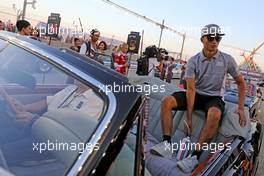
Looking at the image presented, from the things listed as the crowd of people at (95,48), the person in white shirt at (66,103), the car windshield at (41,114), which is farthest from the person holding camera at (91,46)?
the person in white shirt at (66,103)

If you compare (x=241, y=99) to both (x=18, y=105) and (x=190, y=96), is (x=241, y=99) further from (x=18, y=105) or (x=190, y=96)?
(x=18, y=105)

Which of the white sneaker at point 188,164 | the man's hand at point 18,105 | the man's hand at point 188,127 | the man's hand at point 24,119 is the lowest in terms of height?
the white sneaker at point 188,164

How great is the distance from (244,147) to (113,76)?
201 centimetres

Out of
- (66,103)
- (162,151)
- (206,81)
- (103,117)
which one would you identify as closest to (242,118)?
(206,81)

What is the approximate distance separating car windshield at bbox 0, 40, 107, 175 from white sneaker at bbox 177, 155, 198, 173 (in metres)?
1.32

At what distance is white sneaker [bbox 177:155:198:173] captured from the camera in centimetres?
249

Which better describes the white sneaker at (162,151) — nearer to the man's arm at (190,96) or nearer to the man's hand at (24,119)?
the man's arm at (190,96)

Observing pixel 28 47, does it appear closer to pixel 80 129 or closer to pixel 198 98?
pixel 80 129

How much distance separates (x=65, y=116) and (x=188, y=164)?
144 centimetres

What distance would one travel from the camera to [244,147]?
9.72 ft

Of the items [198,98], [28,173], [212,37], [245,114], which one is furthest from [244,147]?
[28,173]

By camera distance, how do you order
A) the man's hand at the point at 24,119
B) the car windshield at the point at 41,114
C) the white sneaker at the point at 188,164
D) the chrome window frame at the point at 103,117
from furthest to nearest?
the white sneaker at the point at 188,164, the man's hand at the point at 24,119, the car windshield at the point at 41,114, the chrome window frame at the point at 103,117

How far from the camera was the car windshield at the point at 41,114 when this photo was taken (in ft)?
4.15

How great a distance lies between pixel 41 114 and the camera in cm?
148
